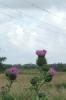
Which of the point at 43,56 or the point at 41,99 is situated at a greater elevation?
the point at 43,56

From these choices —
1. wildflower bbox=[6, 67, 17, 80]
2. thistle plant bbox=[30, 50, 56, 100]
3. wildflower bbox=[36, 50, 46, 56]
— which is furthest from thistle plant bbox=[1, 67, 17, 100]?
wildflower bbox=[36, 50, 46, 56]

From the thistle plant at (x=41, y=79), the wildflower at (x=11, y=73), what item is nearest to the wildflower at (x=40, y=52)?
the thistle plant at (x=41, y=79)

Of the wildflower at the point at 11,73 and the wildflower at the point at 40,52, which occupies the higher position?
the wildflower at the point at 40,52

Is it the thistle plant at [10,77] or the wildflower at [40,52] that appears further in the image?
the wildflower at [40,52]

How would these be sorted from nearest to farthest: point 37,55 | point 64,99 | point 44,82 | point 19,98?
point 44,82 → point 37,55 → point 19,98 → point 64,99

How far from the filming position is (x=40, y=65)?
622 cm

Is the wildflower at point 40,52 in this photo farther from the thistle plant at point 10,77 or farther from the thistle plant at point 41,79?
the thistle plant at point 10,77

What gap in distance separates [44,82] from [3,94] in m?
0.72

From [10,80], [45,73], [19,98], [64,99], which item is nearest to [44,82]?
[45,73]

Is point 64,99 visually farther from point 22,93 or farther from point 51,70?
point 51,70

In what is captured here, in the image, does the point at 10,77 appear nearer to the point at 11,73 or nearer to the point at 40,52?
the point at 11,73

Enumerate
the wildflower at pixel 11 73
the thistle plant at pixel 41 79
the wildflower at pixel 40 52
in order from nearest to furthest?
1. the thistle plant at pixel 41 79
2. the wildflower at pixel 11 73
3. the wildflower at pixel 40 52

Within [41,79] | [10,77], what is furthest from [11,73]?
[41,79]

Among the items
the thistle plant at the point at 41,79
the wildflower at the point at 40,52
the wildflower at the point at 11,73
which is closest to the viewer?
the thistle plant at the point at 41,79
